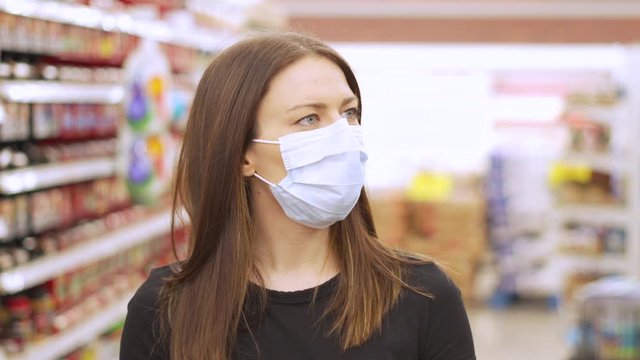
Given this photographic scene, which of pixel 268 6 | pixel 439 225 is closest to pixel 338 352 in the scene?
pixel 268 6

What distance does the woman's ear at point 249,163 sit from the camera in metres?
2.06

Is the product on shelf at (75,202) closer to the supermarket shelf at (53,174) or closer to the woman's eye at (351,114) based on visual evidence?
the supermarket shelf at (53,174)

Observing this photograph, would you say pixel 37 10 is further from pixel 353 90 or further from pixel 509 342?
pixel 509 342

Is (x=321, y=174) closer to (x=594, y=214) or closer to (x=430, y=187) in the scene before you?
(x=594, y=214)

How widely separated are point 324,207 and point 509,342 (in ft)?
23.9

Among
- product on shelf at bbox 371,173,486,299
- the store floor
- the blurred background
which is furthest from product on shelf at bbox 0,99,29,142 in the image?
product on shelf at bbox 371,173,486,299

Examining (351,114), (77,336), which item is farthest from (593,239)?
(351,114)

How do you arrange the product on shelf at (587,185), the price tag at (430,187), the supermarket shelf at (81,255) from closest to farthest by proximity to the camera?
1. the supermarket shelf at (81,255)
2. the product on shelf at (587,185)
3. the price tag at (430,187)

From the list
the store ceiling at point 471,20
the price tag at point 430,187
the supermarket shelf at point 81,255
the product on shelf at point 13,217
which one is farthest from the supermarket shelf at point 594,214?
→ the product on shelf at point 13,217

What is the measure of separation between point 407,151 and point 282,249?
11.2 metres

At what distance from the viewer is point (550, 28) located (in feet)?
40.2

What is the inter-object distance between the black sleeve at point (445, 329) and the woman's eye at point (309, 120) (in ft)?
1.22

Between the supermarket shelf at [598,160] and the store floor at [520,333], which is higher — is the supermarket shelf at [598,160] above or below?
above

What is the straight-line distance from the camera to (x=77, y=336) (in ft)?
15.6
